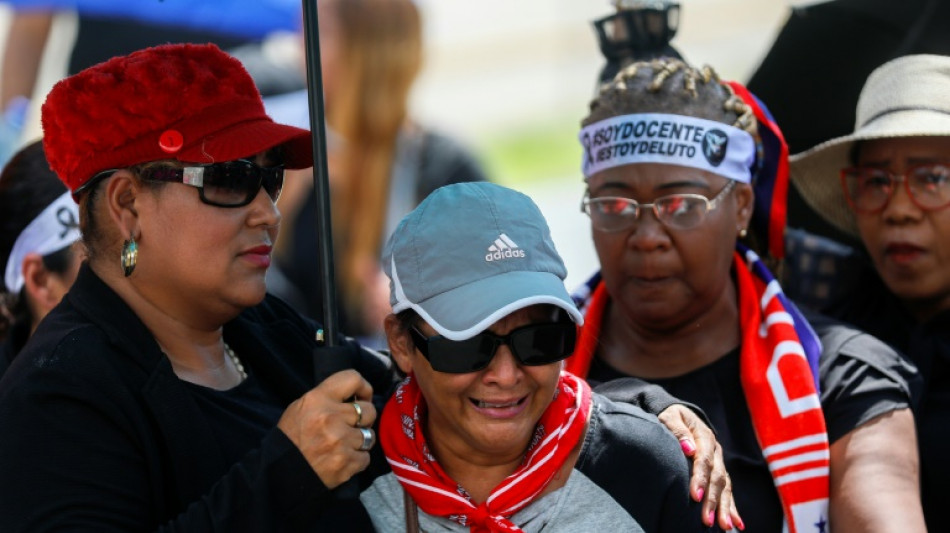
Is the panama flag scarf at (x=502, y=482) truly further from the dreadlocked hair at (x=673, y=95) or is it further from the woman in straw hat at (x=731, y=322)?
the dreadlocked hair at (x=673, y=95)

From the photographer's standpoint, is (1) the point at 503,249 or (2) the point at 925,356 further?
(2) the point at 925,356

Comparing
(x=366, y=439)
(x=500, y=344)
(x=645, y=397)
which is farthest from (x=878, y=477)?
(x=366, y=439)

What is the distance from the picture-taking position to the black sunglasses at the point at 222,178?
2621 millimetres

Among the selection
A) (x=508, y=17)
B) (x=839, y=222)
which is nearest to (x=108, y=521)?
(x=839, y=222)

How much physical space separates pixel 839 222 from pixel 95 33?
9.67 feet

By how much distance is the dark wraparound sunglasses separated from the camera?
8.60ft

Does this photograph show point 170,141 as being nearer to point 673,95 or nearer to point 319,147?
point 319,147

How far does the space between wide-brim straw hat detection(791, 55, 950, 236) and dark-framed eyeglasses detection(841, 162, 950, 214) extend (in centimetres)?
9

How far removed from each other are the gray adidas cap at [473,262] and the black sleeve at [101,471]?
378 mm

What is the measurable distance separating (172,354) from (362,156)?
8.67 feet

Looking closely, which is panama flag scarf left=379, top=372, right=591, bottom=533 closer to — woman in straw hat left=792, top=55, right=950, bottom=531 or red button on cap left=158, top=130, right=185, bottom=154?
red button on cap left=158, top=130, right=185, bottom=154

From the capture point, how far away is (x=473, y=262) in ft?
8.04

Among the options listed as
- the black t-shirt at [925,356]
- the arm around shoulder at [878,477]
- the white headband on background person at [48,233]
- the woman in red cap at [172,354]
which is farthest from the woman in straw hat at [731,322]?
the white headband on background person at [48,233]

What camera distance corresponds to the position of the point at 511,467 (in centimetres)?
256
